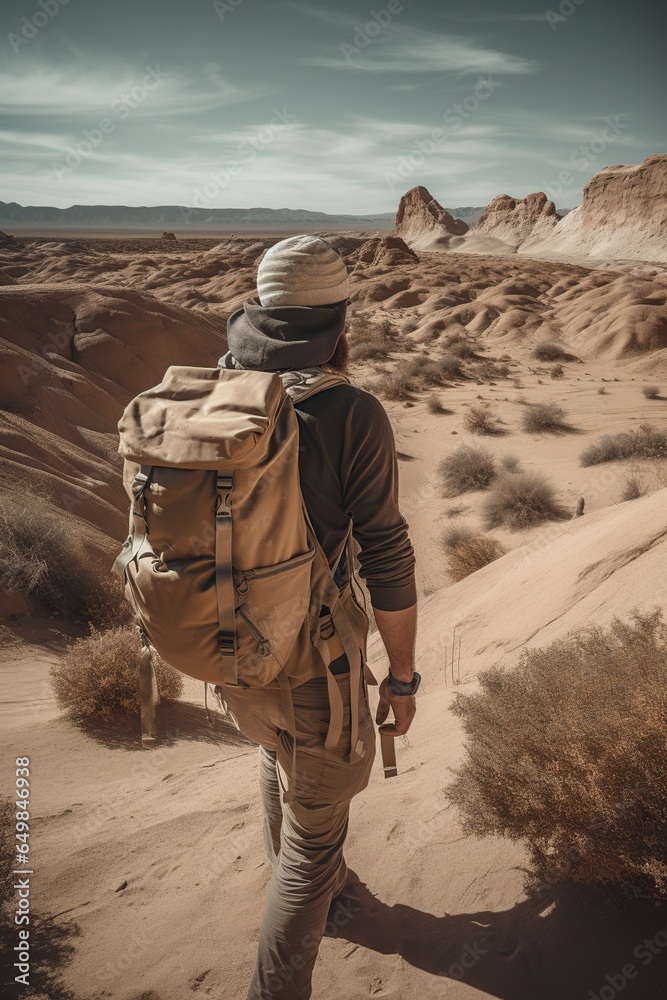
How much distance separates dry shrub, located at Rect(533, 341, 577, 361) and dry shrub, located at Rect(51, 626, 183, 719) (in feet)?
55.8

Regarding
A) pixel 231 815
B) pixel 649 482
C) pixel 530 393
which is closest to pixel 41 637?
pixel 231 815

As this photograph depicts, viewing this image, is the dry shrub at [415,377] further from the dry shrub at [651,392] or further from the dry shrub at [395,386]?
the dry shrub at [651,392]

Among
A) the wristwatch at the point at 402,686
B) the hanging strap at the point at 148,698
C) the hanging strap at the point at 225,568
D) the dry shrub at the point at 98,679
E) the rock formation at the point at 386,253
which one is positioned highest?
the rock formation at the point at 386,253

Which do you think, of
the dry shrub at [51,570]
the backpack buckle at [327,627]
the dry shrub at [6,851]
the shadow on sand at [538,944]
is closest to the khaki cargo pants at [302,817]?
the backpack buckle at [327,627]

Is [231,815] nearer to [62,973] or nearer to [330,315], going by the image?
[62,973]

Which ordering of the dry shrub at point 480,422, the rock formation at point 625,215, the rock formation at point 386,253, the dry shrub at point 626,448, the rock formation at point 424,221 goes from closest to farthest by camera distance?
the dry shrub at point 626,448
the dry shrub at point 480,422
the rock formation at point 386,253
the rock formation at point 625,215
the rock formation at point 424,221

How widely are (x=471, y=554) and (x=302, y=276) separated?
5.91 meters

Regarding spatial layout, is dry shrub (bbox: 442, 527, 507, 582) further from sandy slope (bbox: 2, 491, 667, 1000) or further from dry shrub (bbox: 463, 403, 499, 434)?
dry shrub (bbox: 463, 403, 499, 434)

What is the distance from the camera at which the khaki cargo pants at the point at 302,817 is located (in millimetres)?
1537

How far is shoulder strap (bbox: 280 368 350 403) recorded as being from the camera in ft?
4.61

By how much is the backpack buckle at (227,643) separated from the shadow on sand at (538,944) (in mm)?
1416

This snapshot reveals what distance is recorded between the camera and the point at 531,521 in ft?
25.6

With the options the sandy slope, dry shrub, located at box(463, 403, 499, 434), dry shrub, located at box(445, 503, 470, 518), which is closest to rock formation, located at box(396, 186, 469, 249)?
dry shrub, located at box(463, 403, 499, 434)

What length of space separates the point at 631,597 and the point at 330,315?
2.57 m
